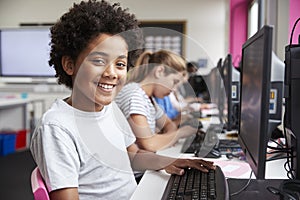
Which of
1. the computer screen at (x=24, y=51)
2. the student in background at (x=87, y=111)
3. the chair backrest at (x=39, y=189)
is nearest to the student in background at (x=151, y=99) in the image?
the student in background at (x=87, y=111)

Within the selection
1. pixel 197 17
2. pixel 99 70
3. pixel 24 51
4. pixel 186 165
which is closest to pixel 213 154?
pixel 186 165

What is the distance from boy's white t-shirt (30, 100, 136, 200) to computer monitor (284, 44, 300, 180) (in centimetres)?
54

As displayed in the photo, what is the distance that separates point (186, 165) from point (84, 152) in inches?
13.8

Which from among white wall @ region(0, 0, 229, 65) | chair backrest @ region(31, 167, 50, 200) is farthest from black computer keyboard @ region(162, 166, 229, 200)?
white wall @ region(0, 0, 229, 65)

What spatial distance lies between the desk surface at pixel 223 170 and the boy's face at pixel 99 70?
29 centimetres

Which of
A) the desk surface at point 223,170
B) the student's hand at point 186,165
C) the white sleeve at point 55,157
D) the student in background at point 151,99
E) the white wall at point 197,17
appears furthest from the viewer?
the white wall at point 197,17

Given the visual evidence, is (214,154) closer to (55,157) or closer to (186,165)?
(186,165)

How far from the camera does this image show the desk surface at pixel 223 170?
1.05 m

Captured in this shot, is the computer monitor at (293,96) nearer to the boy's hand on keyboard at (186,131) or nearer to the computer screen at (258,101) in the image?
the computer screen at (258,101)

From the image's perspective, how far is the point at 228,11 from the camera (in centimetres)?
580

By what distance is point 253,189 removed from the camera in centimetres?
106

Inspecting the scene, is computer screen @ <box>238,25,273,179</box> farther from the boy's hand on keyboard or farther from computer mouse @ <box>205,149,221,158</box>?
the boy's hand on keyboard

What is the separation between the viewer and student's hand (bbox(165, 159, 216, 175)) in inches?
45.5

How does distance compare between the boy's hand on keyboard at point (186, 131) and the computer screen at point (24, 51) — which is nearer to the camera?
the boy's hand on keyboard at point (186, 131)
